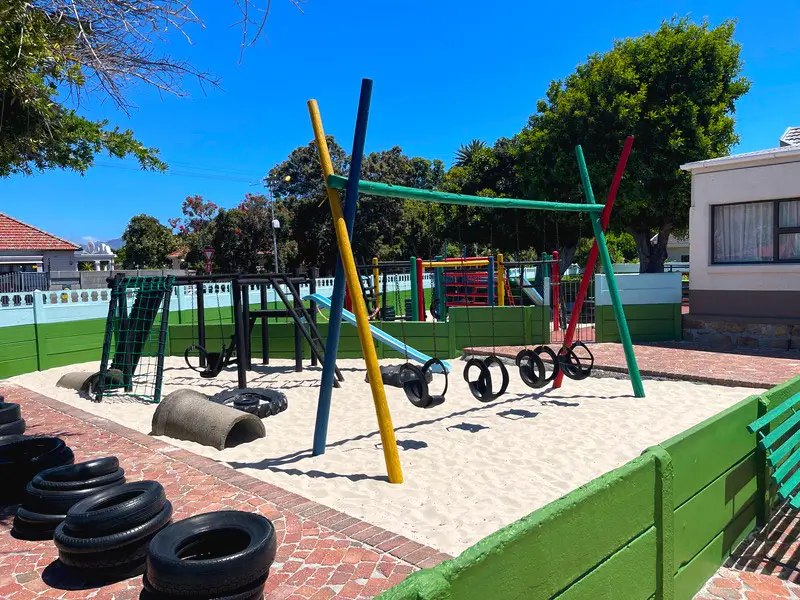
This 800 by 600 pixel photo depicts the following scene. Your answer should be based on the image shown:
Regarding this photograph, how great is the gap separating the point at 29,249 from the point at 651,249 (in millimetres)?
27486

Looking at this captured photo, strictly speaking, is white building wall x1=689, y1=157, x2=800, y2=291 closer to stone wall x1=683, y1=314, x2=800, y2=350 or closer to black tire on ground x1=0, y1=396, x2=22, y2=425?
stone wall x1=683, y1=314, x2=800, y2=350

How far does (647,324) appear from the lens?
1262 centimetres

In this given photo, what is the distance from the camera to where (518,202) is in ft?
20.4

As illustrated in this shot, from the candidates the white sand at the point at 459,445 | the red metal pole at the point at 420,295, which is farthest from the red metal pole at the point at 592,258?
the red metal pole at the point at 420,295

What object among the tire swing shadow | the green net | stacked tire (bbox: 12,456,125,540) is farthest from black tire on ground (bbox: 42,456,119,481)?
the green net

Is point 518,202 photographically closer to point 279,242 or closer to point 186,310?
point 186,310

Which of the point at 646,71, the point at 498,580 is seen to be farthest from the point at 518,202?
→ the point at 646,71

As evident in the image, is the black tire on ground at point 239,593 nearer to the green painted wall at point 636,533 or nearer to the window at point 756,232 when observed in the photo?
the green painted wall at point 636,533

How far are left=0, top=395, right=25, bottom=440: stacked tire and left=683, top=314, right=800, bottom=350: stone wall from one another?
11.9m

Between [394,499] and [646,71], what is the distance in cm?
1768

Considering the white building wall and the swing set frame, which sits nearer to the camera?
the swing set frame

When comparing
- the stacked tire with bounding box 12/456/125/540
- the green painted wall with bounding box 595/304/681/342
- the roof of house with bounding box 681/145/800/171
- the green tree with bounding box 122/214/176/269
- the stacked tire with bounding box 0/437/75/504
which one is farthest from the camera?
the green tree with bounding box 122/214/176/269

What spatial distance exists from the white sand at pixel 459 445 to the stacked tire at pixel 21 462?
146 cm

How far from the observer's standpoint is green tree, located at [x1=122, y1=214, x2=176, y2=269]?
4878cm
